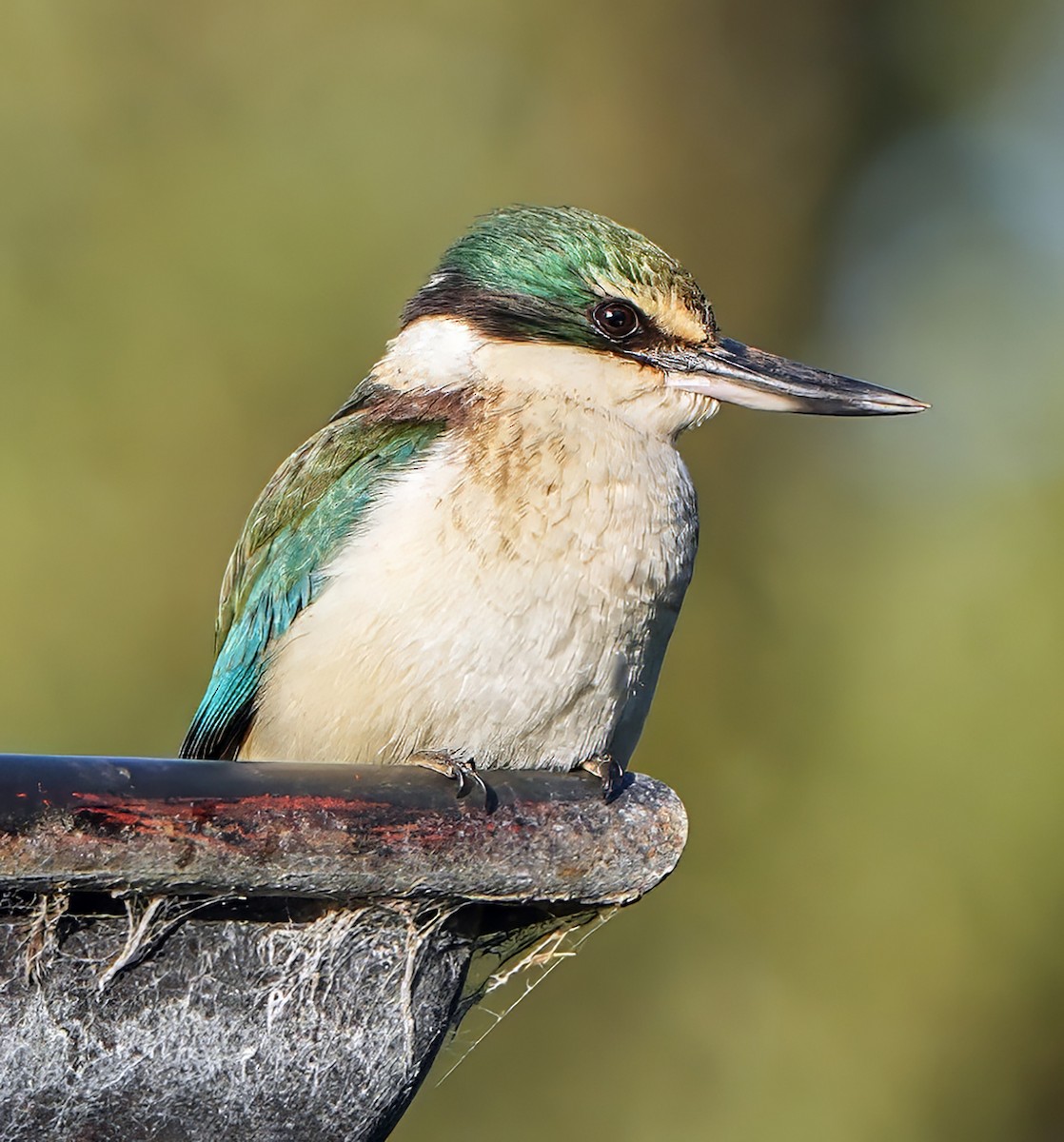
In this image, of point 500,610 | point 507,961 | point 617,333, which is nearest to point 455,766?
point 507,961

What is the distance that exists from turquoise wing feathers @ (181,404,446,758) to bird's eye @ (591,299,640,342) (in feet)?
A: 1.04

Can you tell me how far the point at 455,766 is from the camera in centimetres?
187

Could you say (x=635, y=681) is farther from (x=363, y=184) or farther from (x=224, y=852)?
(x=363, y=184)

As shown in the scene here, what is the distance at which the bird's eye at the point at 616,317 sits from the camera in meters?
2.62

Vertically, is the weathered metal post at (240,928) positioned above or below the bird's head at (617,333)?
below

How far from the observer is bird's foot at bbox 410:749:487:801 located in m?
1.49

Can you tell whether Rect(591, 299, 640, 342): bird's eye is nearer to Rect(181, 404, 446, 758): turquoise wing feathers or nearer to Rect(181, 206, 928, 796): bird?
Rect(181, 206, 928, 796): bird

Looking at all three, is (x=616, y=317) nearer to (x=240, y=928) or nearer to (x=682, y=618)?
(x=240, y=928)

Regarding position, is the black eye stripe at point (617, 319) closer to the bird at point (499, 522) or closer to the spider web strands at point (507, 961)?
the bird at point (499, 522)

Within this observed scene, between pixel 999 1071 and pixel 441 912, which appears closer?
pixel 441 912

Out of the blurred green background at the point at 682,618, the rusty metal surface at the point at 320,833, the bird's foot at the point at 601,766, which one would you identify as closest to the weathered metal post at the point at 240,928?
the rusty metal surface at the point at 320,833

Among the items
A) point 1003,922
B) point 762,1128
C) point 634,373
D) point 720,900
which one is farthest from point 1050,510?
point 634,373

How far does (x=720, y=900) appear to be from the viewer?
5145mm

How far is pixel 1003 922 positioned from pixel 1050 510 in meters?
1.31
